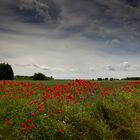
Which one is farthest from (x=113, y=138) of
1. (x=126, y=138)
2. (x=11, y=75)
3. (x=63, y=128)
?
(x=11, y=75)

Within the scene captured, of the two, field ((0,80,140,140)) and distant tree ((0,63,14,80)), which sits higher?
distant tree ((0,63,14,80))

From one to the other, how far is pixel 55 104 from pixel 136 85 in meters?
9.24

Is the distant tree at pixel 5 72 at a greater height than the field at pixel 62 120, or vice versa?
the distant tree at pixel 5 72

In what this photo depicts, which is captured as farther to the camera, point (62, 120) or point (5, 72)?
point (5, 72)

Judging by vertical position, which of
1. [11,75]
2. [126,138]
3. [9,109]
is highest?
[11,75]

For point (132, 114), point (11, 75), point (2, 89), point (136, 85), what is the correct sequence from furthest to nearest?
point (11, 75), point (136, 85), point (2, 89), point (132, 114)

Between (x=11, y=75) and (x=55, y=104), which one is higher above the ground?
(x=11, y=75)

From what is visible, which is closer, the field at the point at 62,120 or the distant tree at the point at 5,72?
the field at the point at 62,120

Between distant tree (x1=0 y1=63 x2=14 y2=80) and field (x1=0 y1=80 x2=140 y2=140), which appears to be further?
distant tree (x1=0 y1=63 x2=14 y2=80)

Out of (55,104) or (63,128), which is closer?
(63,128)

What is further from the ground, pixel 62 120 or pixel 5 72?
pixel 5 72

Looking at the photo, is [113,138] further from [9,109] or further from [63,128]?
[9,109]

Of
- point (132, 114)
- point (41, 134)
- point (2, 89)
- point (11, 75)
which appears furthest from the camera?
point (11, 75)

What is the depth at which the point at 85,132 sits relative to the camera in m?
6.21
